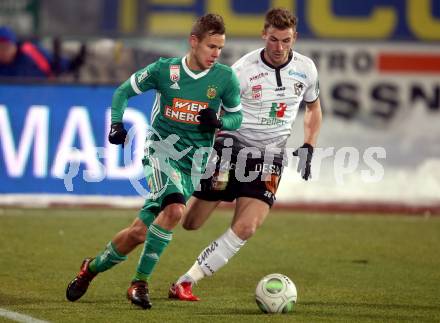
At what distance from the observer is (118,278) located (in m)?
9.32

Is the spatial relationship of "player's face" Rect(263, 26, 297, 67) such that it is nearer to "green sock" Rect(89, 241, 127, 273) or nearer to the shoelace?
"green sock" Rect(89, 241, 127, 273)

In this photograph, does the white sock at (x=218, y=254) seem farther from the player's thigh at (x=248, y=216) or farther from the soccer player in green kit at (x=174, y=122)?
the soccer player in green kit at (x=174, y=122)

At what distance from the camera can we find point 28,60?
47.5 feet

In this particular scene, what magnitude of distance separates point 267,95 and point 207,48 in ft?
3.22

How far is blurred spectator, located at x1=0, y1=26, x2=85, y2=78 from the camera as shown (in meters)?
14.4

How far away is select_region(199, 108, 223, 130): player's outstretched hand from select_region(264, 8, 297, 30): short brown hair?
953mm

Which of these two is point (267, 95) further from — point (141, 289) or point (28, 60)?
point (28, 60)

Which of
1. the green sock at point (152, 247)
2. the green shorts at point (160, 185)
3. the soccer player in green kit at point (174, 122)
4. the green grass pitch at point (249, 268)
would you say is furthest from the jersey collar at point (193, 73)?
the green grass pitch at point (249, 268)

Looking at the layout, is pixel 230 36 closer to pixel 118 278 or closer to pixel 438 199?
pixel 438 199

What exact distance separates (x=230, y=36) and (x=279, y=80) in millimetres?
6623

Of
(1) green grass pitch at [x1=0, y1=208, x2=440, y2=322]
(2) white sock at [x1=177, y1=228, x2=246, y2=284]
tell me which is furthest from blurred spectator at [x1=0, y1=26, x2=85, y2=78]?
(2) white sock at [x1=177, y1=228, x2=246, y2=284]

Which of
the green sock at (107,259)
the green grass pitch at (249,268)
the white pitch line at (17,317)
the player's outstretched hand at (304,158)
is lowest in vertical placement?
the green grass pitch at (249,268)

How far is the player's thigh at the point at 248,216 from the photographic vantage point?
8.30 m

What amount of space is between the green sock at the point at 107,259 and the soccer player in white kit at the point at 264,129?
A: 2.24 ft
